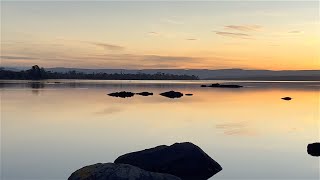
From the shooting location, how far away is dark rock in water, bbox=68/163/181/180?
41.0 ft

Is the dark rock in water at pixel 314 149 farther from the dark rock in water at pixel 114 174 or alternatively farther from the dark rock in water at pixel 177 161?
the dark rock in water at pixel 114 174

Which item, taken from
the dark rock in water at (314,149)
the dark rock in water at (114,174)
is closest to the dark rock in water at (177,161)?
the dark rock in water at (114,174)

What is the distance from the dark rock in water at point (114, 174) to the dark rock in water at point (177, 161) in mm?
2654

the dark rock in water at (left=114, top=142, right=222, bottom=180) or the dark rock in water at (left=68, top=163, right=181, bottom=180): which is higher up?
the dark rock in water at (left=68, top=163, right=181, bottom=180)

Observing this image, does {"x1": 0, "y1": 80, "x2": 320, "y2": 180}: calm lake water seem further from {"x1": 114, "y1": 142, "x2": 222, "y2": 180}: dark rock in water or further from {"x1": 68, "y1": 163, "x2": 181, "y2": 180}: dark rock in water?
{"x1": 68, "y1": 163, "x2": 181, "y2": 180}: dark rock in water

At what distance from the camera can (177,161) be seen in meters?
16.0

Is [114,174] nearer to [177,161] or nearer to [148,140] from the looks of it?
[177,161]

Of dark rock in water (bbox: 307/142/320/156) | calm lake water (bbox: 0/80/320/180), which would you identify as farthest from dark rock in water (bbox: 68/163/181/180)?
dark rock in water (bbox: 307/142/320/156)

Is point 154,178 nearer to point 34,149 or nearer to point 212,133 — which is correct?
point 34,149

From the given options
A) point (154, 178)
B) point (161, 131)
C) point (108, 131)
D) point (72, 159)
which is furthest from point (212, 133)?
point (154, 178)

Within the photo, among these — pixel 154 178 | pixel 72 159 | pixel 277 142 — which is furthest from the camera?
pixel 277 142

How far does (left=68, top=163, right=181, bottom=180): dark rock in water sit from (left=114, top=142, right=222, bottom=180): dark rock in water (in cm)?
265

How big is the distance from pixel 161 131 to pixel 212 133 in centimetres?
386

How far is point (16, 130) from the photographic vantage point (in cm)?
2966
